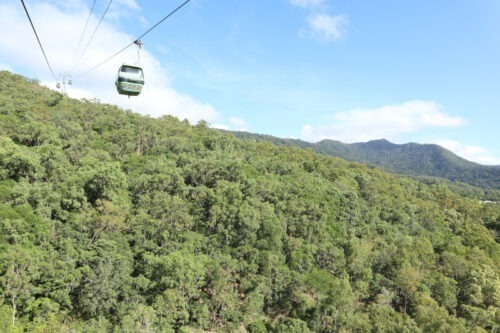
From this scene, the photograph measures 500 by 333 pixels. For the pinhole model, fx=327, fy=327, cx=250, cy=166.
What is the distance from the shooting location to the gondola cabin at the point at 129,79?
1858 cm

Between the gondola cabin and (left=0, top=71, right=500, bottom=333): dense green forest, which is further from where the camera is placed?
(left=0, top=71, right=500, bottom=333): dense green forest

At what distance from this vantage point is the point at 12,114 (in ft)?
171

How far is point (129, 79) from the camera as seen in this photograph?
1870 cm

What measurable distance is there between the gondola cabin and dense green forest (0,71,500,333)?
16.7m

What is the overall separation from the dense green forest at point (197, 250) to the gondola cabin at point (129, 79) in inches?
658

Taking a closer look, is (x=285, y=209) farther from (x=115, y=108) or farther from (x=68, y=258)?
(x=115, y=108)

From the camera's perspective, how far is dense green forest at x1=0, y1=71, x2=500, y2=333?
1066 inches

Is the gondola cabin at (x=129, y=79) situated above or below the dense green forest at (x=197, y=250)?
above

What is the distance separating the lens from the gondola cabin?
1858cm

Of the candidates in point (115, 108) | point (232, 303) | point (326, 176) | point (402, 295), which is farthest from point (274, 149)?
point (232, 303)

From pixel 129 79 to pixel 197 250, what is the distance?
22.2 meters

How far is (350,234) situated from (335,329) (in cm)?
1962

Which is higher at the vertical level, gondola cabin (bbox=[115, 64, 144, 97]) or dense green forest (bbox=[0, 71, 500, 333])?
gondola cabin (bbox=[115, 64, 144, 97])

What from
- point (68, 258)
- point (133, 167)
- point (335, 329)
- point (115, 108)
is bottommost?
point (335, 329)
